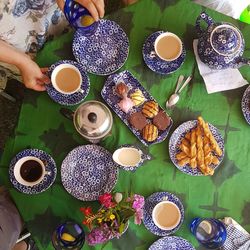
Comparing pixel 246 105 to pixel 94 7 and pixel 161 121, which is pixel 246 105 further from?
pixel 94 7

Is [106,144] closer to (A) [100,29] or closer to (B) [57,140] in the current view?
(B) [57,140]

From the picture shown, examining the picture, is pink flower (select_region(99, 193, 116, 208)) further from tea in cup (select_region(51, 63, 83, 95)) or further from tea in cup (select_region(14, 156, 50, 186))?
tea in cup (select_region(51, 63, 83, 95))

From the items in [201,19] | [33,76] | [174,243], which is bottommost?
[174,243]

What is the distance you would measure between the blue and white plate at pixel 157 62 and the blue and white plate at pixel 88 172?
27cm

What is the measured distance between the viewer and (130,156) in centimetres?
115

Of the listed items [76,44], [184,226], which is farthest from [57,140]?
[184,226]

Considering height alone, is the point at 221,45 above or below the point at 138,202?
above

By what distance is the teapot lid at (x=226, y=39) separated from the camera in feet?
3.61

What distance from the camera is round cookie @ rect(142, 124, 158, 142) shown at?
115cm

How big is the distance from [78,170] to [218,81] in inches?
18.2

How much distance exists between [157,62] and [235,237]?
1.71ft

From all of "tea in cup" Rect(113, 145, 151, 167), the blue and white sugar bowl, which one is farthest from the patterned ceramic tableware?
the blue and white sugar bowl

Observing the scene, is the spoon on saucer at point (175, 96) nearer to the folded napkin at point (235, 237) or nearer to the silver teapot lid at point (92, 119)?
the silver teapot lid at point (92, 119)

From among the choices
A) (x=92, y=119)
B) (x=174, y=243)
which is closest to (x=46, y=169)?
(x=92, y=119)
